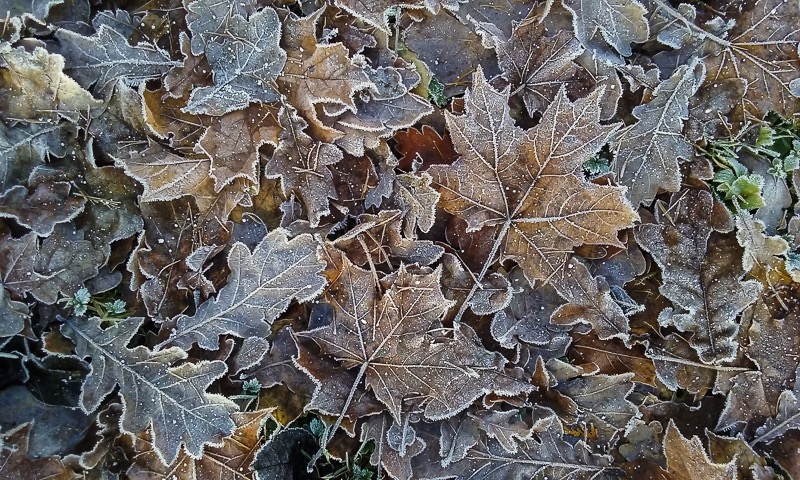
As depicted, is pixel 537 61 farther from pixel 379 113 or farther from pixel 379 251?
pixel 379 251

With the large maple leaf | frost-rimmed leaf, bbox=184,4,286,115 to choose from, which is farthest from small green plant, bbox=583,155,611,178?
frost-rimmed leaf, bbox=184,4,286,115

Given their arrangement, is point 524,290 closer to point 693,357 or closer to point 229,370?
point 693,357

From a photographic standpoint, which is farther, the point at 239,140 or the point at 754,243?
the point at 754,243

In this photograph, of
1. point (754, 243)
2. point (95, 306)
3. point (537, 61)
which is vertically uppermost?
point (537, 61)

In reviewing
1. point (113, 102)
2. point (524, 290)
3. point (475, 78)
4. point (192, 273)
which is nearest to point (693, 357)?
point (524, 290)

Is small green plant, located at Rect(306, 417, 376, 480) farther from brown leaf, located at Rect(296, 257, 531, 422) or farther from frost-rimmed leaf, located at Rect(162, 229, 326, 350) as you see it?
frost-rimmed leaf, located at Rect(162, 229, 326, 350)

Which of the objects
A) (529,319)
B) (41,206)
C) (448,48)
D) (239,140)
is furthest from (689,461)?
(41,206)
